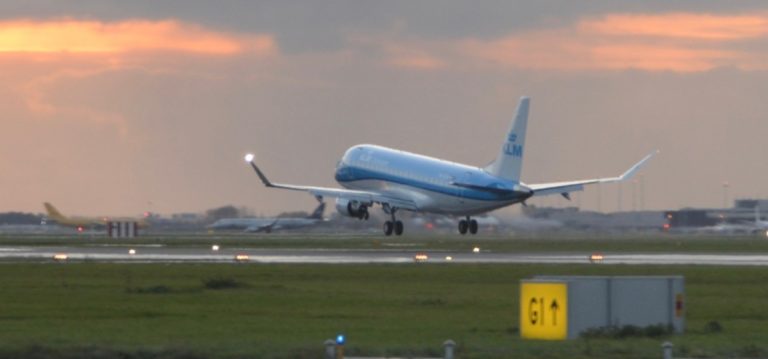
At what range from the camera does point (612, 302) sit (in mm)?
35719

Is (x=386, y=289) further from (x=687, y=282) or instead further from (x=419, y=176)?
(x=419, y=176)

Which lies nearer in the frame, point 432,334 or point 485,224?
point 432,334

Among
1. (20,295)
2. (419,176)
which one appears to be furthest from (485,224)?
(20,295)

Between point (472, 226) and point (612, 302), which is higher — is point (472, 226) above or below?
above

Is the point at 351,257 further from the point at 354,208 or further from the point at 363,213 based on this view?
the point at 363,213

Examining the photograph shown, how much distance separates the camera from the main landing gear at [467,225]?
115000 millimetres

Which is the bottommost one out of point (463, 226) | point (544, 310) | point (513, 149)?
point (544, 310)

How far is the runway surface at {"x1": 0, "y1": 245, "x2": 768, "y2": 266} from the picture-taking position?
73175mm

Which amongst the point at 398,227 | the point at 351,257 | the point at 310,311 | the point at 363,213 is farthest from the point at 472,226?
the point at 310,311

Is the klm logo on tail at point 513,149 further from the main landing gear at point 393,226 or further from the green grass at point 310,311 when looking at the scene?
the green grass at point 310,311

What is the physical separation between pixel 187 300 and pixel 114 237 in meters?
82.3

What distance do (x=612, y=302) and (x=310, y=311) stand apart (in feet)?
35.5

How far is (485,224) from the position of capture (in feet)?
458

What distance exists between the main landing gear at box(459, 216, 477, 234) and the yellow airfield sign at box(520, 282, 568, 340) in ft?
263
